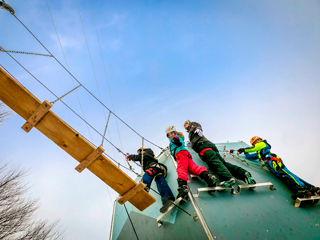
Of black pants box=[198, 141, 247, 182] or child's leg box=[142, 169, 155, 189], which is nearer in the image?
black pants box=[198, 141, 247, 182]

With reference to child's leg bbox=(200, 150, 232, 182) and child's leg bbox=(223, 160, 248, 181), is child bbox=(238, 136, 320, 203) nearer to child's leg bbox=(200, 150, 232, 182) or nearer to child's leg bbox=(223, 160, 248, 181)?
child's leg bbox=(223, 160, 248, 181)

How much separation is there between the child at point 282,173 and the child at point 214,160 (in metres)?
1.01

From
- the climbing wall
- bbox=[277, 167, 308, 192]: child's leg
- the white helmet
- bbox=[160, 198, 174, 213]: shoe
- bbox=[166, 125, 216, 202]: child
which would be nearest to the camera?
the climbing wall

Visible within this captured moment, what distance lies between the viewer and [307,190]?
142 inches

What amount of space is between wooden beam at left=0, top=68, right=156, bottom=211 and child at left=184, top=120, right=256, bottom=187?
1930 millimetres

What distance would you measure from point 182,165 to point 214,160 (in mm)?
865

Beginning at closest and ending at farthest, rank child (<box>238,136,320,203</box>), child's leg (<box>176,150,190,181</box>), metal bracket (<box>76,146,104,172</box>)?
metal bracket (<box>76,146,104,172</box>) < child (<box>238,136,320,203</box>) < child's leg (<box>176,150,190,181</box>)

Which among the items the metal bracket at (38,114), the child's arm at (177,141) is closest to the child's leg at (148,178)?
the child's arm at (177,141)

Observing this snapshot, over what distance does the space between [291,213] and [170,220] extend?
95.6 inches

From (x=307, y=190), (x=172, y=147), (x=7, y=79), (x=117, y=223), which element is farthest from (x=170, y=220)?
(x=7, y=79)

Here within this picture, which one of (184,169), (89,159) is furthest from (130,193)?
(184,169)

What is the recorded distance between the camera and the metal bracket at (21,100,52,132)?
8.18 ft

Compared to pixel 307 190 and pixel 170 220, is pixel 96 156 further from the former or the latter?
pixel 307 190

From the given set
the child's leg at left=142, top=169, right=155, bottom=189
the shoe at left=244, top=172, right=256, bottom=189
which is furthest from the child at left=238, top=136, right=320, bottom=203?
the child's leg at left=142, top=169, right=155, bottom=189
